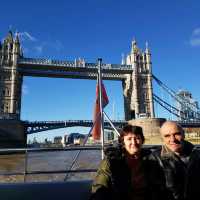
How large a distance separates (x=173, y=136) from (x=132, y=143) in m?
0.24

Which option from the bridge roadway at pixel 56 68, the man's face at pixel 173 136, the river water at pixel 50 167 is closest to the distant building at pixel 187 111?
the bridge roadway at pixel 56 68

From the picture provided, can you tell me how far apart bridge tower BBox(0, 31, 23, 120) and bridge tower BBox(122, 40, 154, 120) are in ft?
58.1

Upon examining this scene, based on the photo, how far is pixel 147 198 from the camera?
1618 millimetres

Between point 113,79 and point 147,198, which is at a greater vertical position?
point 113,79

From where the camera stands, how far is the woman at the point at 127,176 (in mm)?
1563

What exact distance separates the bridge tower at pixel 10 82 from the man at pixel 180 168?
46059 mm

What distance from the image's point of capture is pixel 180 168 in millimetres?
1681

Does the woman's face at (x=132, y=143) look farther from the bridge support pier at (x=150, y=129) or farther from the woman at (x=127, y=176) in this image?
the bridge support pier at (x=150, y=129)

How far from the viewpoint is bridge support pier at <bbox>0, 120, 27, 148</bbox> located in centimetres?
3481

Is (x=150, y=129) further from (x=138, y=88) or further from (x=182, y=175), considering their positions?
(x=182, y=175)

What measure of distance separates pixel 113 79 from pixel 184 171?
5396 centimetres

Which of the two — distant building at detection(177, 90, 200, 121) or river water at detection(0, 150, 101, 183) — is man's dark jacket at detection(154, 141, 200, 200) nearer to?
river water at detection(0, 150, 101, 183)

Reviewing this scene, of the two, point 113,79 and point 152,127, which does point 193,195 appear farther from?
point 113,79

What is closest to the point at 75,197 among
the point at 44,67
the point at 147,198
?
the point at 147,198
